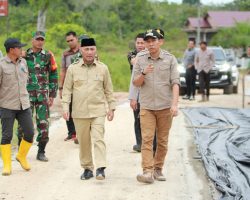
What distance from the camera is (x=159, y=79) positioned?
7.93 metres

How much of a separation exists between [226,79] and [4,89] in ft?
49.4

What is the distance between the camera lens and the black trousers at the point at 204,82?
19.1 meters

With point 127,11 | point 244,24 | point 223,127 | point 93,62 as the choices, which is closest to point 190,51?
point 223,127

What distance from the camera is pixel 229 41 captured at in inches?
2367

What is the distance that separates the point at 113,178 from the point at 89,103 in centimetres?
102

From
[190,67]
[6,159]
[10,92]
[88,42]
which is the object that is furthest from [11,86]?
[190,67]

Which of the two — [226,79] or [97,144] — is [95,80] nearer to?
[97,144]

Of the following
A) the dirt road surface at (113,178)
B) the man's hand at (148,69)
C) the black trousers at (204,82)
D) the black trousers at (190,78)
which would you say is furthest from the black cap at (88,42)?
the black trousers at (190,78)

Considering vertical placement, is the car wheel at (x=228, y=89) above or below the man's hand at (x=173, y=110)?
below

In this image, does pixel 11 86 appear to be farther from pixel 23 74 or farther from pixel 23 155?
pixel 23 155

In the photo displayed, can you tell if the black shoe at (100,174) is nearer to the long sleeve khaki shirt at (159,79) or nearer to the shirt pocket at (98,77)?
the long sleeve khaki shirt at (159,79)

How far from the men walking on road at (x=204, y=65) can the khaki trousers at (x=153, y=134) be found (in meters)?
11.1

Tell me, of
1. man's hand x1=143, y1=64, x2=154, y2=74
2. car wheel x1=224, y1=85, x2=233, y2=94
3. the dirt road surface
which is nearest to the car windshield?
car wheel x1=224, y1=85, x2=233, y2=94

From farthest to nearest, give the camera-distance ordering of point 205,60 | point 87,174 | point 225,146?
point 205,60, point 225,146, point 87,174
